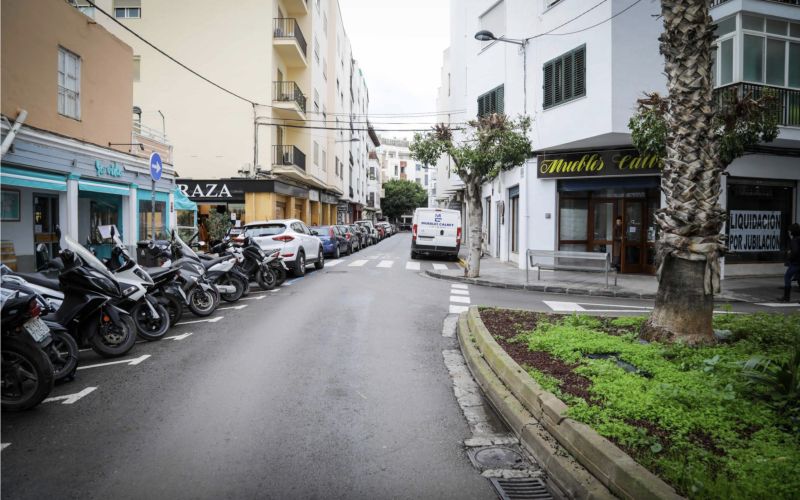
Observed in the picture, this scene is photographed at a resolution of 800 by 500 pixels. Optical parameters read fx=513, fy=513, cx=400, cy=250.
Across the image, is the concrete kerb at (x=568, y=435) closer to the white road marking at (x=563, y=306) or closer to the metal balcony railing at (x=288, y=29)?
the white road marking at (x=563, y=306)

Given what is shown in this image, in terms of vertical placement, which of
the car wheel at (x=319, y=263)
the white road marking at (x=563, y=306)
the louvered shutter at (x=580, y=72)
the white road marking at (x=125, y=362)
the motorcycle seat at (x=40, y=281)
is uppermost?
the louvered shutter at (x=580, y=72)

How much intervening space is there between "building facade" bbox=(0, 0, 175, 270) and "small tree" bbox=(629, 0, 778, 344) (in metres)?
9.12

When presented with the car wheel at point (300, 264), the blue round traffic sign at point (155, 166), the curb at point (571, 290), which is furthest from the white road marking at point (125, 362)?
the curb at point (571, 290)

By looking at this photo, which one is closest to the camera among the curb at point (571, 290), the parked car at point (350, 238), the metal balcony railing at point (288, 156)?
the curb at point (571, 290)

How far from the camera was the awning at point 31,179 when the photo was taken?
10.1m

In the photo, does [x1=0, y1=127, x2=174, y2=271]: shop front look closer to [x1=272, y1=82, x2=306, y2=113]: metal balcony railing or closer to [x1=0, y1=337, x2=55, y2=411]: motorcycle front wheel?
[x1=0, y1=337, x2=55, y2=411]: motorcycle front wheel

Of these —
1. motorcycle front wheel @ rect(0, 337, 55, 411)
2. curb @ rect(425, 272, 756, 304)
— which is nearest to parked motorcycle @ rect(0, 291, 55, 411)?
motorcycle front wheel @ rect(0, 337, 55, 411)

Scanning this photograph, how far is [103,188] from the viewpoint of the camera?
13.6 meters

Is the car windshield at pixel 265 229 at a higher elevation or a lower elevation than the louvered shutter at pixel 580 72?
lower

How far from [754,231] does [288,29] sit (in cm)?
2364

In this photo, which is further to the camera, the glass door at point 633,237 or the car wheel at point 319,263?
the car wheel at point 319,263

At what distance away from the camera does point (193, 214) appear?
23.0m

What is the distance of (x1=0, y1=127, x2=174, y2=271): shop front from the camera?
10852 mm

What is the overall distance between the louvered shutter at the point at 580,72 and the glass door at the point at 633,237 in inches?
163
